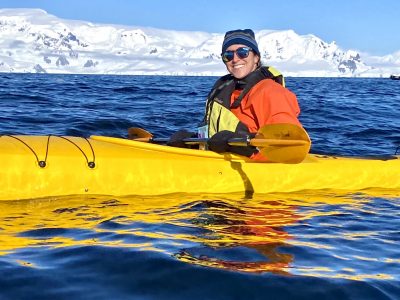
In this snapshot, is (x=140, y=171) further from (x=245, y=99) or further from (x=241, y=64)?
(x=241, y=64)

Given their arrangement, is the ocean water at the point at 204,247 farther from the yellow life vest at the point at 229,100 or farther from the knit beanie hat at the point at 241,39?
the knit beanie hat at the point at 241,39

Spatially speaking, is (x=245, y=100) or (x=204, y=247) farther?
(x=245, y=100)

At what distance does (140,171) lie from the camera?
5.46 m

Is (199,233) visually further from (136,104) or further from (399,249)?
(136,104)

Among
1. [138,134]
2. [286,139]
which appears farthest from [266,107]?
[138,134]

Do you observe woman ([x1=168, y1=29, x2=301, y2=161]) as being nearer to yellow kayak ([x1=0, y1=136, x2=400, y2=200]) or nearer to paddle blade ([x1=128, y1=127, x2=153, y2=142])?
yellow kayak ([x1=0, y1=136, x2=400, y2=200])

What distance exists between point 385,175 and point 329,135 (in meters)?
5.41

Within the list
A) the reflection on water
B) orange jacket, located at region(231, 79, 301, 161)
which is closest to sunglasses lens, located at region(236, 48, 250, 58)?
orange jacket, located at region(231, 79, 301, 161)

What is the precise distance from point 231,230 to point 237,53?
2.22 metres

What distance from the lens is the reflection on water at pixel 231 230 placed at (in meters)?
3.63

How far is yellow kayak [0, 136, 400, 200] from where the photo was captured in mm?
5094

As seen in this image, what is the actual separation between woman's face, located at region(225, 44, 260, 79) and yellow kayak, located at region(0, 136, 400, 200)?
0.85 m

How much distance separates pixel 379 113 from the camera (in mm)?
16141

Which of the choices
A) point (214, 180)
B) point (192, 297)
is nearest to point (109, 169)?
point (214, 180)
